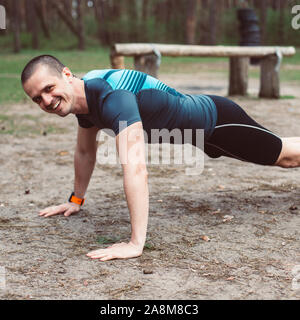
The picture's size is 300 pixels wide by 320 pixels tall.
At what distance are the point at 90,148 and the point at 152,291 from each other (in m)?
1.31

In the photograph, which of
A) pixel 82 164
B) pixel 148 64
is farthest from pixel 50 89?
pixel 148 64

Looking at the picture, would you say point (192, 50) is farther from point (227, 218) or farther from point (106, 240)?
point (106, 240)

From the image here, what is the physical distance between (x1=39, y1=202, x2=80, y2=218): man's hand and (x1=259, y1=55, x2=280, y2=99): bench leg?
6.14 m

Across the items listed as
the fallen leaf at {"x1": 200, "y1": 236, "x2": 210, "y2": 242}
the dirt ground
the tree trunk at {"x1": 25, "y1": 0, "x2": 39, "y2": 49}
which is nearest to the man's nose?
the dirt ground

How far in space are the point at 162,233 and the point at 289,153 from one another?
0.97 metres

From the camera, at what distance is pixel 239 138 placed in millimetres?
3090

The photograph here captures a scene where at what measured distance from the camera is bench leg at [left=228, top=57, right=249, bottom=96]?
892 cm

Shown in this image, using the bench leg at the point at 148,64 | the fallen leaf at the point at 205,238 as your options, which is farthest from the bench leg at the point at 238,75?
the fallen leaf at the point at 205,238

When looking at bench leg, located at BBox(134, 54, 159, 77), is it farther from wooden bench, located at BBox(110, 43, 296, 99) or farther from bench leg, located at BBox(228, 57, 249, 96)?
bench leg, located at BBox(228, 57, 249, 96)

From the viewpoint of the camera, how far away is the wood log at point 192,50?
7203mm

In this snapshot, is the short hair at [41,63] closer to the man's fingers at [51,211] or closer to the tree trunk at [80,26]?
the man's fingers at [51,211]

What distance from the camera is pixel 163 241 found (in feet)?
9.36

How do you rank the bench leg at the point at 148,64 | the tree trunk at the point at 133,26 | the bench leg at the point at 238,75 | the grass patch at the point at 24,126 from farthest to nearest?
the tree trunk at the point at 133,26
the bench leg at the point at 238,75
the bench leg at the point at 148,64
the grass patch at the point at 24,126

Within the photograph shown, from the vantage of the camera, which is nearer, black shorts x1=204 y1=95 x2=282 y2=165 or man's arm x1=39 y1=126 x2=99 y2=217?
black shorts x1=204 y1=95 x2=282 y2=165
